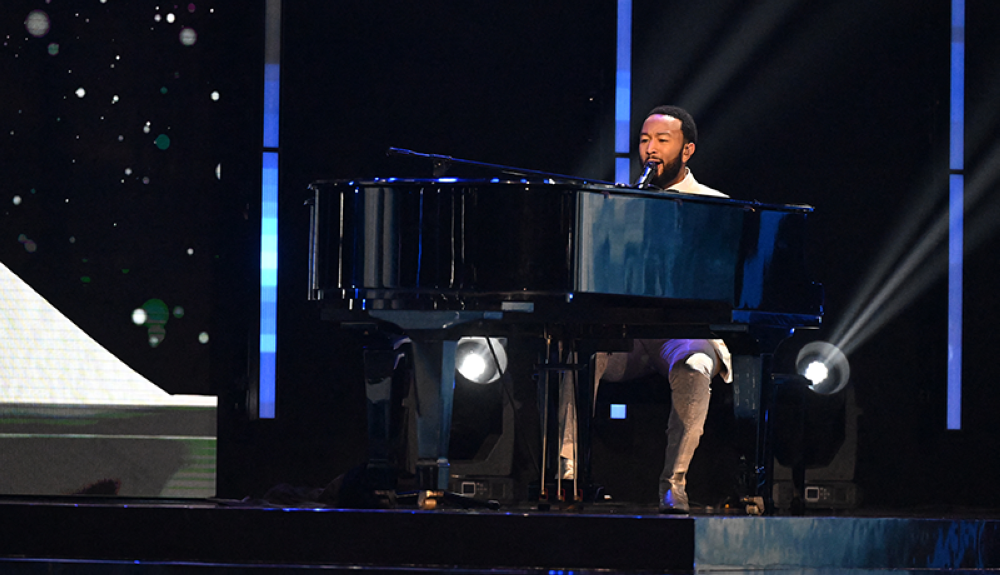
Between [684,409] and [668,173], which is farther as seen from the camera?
[668,173]

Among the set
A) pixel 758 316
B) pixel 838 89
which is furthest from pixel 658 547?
pixel 838 89

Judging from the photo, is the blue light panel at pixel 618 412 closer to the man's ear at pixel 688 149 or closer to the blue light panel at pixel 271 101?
the man's ear at pixel 688 149

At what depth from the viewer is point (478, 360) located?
4613 millimetres

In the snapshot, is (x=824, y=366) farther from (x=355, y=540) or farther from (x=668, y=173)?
(x=355, y=540)

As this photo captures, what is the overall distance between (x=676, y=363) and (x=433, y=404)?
890 mm

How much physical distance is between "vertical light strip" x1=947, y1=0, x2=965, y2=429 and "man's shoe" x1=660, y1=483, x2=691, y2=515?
1.71 metres

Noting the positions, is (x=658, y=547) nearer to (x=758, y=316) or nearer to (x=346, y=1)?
(x=758, y=316)

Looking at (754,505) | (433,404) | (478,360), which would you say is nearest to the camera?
(433,404)

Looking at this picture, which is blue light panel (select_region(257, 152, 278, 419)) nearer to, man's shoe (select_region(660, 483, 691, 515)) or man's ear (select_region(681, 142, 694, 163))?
man's ear (select_region(681, 142, 694, 163))

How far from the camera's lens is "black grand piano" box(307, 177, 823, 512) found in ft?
11.0

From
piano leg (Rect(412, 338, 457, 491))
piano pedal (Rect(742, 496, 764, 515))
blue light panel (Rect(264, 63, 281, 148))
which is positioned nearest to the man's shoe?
piano pedal (Rect(742, 496, 764, 515))

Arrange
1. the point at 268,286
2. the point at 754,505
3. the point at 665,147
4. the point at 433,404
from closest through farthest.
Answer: the point at 433,404
the point at 754,505
the point at 665,147
the point at 268,286

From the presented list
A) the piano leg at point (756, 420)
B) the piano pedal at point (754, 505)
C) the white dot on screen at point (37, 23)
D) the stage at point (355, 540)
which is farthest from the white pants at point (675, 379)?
the white dot on screen at point (37, 23)

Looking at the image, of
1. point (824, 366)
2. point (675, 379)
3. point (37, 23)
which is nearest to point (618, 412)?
point (824, 366)
